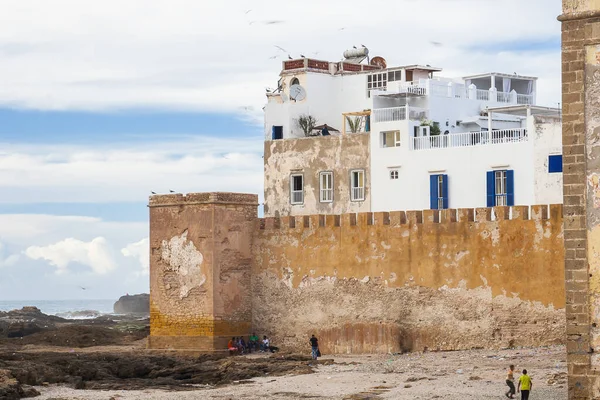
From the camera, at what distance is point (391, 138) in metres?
37.0

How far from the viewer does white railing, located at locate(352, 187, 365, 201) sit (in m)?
37.1

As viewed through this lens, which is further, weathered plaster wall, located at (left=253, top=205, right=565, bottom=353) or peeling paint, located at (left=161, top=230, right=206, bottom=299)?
peeling paint, located at (left=161, top=230, right=206, bottom=299)

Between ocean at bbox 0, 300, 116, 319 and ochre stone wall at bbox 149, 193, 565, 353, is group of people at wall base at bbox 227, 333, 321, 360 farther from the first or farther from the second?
ocean at bbox 0, 300, 116, 319

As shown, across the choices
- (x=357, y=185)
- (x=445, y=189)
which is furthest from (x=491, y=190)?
(x=357, y=185)

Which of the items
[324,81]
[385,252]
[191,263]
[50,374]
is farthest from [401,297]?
[324,81]

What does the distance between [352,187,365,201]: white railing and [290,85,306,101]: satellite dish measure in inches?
148

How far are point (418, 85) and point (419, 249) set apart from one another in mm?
14479

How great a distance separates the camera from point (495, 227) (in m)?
24.1

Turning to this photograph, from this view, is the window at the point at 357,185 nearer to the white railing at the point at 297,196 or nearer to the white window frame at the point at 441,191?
the white railing at the point at 297,196

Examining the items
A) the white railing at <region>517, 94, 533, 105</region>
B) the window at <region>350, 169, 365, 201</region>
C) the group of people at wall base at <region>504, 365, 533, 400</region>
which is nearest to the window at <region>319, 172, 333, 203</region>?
the window at <region>350, 169, 365, 201</region>

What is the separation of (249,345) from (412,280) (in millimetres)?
3952

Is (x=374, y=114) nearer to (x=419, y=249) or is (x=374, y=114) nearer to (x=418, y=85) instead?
(x=418, y=85)

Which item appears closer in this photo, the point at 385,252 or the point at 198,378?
the point at 198,378

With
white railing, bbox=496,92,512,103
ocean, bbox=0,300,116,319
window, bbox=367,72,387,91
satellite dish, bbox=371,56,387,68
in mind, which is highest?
satellite dish, bbox=371,56,387,68
